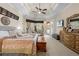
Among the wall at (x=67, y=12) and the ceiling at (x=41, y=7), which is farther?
the ceiling at (x=41, y=7)

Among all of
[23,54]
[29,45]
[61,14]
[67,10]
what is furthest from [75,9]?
[23,54]

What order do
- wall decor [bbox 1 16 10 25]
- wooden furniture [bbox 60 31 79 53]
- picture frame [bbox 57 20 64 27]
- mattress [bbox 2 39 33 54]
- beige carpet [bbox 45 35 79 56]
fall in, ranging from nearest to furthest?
mattress [bbox 2 39 33 54] → beige carpet [bbox 45 35 79 56] → wooden furniture [bbox 60 31 79 53] → wall decor [bbox 1 16 10 25] → picture frame [bbox 57 20 64 27]

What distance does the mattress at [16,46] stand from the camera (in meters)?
3.24

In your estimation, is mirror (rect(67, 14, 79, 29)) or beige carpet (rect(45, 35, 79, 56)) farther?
mirror (rect(67, 14, 79, 29))

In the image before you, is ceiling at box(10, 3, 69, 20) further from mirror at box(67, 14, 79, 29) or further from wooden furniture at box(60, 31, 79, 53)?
wooden furniture at box(60, 31, 79, 53)

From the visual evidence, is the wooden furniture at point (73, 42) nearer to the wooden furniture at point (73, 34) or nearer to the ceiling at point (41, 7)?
the wooden furniture at point (73, 34)

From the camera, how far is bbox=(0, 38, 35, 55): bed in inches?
128

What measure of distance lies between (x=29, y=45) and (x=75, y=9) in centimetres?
243

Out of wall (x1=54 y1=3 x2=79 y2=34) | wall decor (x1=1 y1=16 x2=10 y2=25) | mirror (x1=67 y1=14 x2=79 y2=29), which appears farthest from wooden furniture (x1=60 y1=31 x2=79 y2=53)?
wall decor (x1=1 y1=16 x2=10 y2=25)

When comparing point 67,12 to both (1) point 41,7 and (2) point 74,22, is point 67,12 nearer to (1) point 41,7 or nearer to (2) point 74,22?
(2) point 74,22

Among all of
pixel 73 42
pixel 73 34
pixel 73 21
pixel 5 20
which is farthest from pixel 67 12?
pixel 5 20

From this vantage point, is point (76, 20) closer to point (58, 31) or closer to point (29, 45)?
point (58, 31)

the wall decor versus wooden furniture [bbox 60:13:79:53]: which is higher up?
the wall decor

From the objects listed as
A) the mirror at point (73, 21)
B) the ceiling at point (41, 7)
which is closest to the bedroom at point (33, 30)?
the ceiling at point (41, 7)
